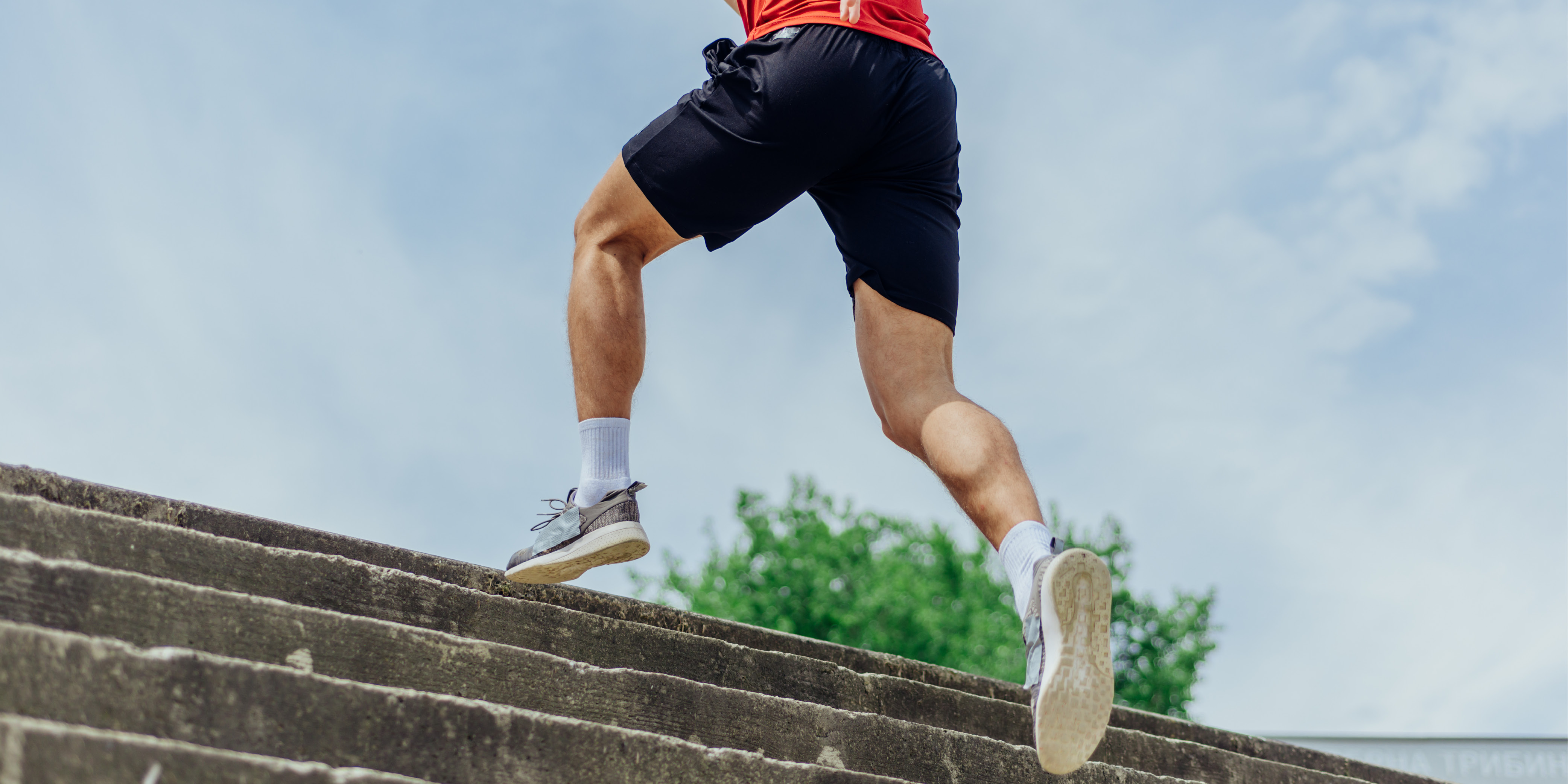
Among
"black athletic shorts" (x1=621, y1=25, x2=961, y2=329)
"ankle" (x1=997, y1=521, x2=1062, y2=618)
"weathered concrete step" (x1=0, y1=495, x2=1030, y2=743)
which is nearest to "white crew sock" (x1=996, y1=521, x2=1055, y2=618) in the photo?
"ankle" (x1=997, y1=521, x2=1062, y2=618)

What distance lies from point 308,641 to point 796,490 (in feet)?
65.4

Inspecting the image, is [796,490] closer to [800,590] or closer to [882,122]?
[800,590]

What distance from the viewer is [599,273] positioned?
251cm

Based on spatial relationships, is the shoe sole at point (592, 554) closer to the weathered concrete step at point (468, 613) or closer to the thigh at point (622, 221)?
the weathered concrete step at point (468, 613)

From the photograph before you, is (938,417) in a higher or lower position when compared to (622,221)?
lower

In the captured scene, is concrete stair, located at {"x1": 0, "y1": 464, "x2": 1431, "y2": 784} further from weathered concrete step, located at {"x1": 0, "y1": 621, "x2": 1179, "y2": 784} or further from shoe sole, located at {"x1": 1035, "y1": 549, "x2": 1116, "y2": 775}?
shoe sole, located at {"x1": 1035, "y1": 549, "x2": 1116, "y2": 775}

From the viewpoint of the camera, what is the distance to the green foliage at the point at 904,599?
1858 cm

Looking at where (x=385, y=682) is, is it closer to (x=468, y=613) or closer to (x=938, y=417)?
(x=468, y=613)

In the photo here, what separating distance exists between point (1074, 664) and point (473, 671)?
1.04 metres

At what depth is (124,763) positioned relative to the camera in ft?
4.11

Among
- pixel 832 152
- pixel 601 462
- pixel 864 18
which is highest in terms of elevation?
pixel 864 18

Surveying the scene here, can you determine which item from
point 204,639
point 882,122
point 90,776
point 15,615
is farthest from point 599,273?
point 90,776

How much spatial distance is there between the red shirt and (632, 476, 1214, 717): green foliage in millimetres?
15116

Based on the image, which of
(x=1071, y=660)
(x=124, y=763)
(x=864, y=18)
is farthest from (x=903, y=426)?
(x=124, y=763)
